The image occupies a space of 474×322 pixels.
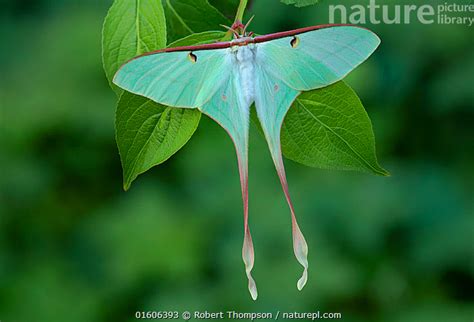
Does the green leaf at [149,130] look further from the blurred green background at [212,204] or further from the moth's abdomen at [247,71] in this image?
the blurred green background at [212,204]

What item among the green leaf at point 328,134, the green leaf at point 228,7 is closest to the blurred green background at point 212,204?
the green leaf at point 228,7

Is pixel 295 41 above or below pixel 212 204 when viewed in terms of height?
above

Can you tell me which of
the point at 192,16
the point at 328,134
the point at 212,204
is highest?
the point at 192,16

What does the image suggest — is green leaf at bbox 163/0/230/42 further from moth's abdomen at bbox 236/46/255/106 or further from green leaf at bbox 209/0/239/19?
moth's abdomen at bbox 236/46/255/106

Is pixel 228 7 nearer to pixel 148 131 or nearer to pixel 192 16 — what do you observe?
pixel 192 16

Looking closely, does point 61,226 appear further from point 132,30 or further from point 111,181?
point 132,30

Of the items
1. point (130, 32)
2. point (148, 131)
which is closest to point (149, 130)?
point (148, 131)
